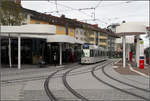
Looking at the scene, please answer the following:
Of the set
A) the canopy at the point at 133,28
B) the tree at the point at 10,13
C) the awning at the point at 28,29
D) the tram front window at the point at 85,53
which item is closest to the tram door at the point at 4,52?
the tree at the point at 10,13

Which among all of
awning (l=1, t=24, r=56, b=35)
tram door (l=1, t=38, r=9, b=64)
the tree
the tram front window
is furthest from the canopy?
tram door (l=1, t=38, r=9, b=64)

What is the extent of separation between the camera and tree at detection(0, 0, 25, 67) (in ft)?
74.7

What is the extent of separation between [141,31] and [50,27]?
10069 millimetres

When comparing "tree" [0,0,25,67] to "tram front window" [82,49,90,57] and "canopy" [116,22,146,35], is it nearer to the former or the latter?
"tram front window" [82,49,90,57]

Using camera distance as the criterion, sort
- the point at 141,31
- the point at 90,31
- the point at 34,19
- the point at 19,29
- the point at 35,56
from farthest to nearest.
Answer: the point at 90,31, the point at 34,19, the point at 35,56, the point at 141,31, the point at 19,29

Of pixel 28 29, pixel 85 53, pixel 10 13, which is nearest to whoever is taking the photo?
pixel 28 29

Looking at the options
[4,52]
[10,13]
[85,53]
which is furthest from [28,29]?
[4,52]

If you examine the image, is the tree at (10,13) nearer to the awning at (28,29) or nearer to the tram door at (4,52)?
the awning at (28,29)

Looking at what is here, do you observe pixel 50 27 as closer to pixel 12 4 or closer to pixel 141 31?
pixel 12 4

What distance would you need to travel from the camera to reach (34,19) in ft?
155

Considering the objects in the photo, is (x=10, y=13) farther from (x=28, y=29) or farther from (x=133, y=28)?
(x=133, y=28)

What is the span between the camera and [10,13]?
2350 cm

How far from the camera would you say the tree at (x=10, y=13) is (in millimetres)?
22781

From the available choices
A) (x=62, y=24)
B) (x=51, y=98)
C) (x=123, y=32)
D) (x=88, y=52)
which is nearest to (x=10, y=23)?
(x=88, y=52)
